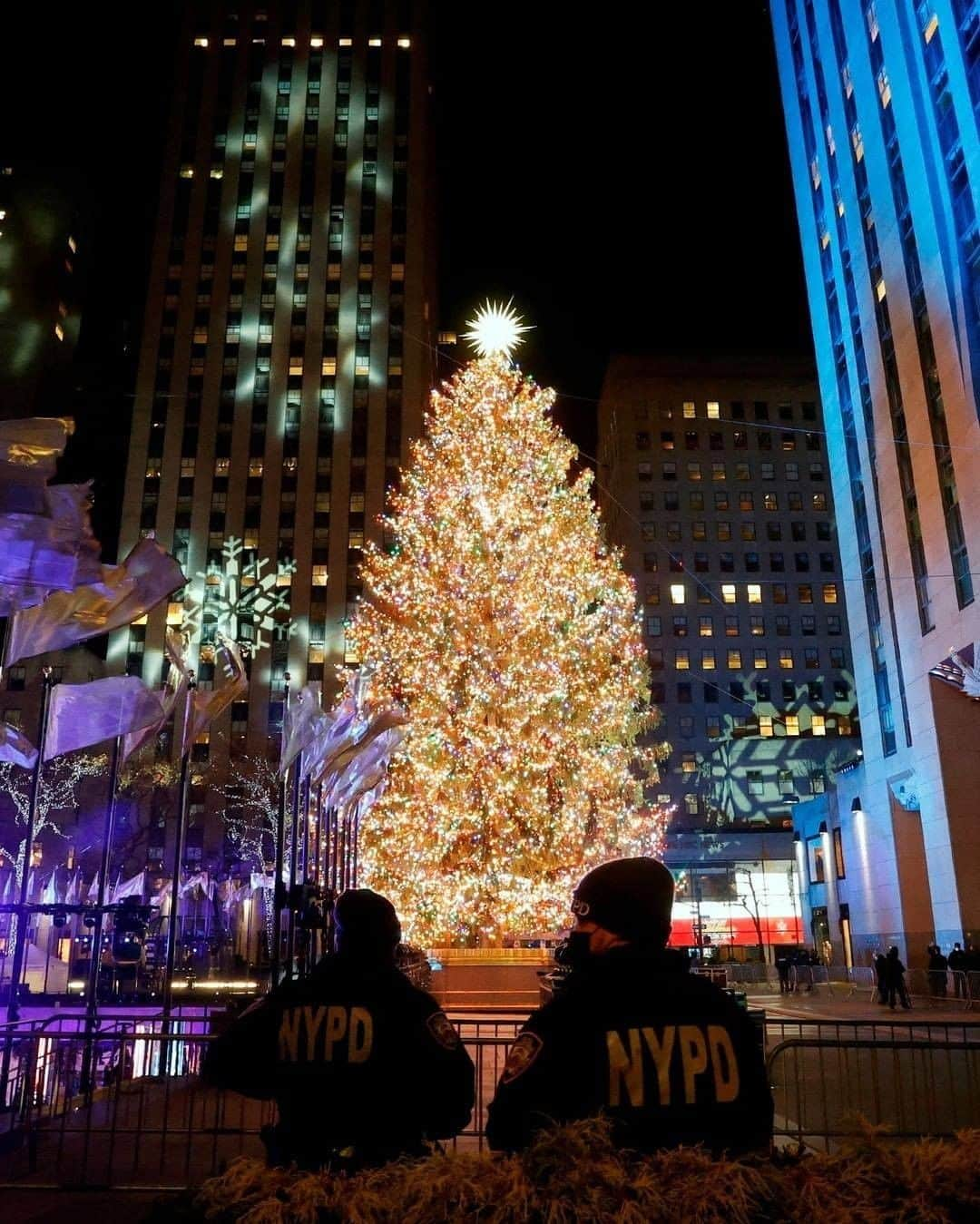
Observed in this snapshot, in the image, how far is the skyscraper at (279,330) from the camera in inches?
2906

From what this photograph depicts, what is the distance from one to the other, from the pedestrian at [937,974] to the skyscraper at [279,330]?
47971 mm

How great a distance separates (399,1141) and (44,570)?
21.4 ft

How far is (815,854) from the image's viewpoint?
51906 millimetres

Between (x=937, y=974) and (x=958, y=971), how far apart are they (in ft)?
5.75

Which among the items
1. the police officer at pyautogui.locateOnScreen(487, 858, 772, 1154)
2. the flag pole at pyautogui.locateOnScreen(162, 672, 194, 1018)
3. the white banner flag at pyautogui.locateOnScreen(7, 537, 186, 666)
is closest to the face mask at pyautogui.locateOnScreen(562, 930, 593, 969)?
the police officer at pyautogui.locateOnScreen(487, 858, 772, 1154)

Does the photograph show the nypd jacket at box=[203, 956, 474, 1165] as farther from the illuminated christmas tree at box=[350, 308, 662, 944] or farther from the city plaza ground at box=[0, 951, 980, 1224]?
the illuminated christmas tree at box=[350, 308, 662, 944]

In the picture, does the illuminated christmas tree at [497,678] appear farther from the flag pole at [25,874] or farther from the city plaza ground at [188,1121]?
the flag pole at [25,874]

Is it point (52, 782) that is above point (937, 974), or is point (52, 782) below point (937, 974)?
above

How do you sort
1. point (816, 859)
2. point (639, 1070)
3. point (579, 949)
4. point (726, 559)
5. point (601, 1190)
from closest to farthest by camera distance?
point (601, 1190)
point (639, 1070)
point (579, 949)
point (816, 859)
point (726, 559)

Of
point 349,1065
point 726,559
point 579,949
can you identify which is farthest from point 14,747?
point 726,559

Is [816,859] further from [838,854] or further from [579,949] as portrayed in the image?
[579,949]

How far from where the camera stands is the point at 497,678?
25.2m

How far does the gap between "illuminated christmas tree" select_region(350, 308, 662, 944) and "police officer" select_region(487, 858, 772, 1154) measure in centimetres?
2059

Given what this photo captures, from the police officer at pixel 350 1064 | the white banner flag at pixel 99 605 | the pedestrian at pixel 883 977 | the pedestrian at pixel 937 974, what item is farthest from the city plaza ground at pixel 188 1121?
the pedestrian at pixel 937 974
